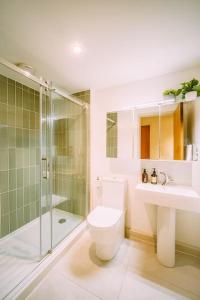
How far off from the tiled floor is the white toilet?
144 mm

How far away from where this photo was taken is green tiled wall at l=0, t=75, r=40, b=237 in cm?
180

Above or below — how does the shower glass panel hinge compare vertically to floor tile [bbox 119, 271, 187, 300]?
above

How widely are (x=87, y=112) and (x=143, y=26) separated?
1.31m

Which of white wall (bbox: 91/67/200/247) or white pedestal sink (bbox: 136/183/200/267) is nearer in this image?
white pedestal sink (bbox: 136/183/200/267)

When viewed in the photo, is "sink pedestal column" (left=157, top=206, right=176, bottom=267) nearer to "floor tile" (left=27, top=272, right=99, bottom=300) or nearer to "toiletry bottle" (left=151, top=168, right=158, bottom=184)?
"toiletry bottle" (left=151, top=168, right=158, bottom=184)

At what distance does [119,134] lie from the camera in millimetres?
2064

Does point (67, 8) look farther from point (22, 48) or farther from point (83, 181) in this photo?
point (83, 181)

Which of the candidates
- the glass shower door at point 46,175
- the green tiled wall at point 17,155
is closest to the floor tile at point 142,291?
the glass shower door at point 46,175

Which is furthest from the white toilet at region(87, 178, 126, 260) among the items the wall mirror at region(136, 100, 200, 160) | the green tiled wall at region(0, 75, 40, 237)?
the green tiled wall at region(0, 75, 40, 237)

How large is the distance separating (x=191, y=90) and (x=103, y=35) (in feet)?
3.57

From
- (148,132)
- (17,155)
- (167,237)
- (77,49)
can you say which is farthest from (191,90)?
(17,155)

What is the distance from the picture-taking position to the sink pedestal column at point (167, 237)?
4.91 feet

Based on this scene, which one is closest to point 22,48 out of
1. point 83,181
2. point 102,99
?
point 102,99

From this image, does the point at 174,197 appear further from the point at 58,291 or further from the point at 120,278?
the point at 58,291
